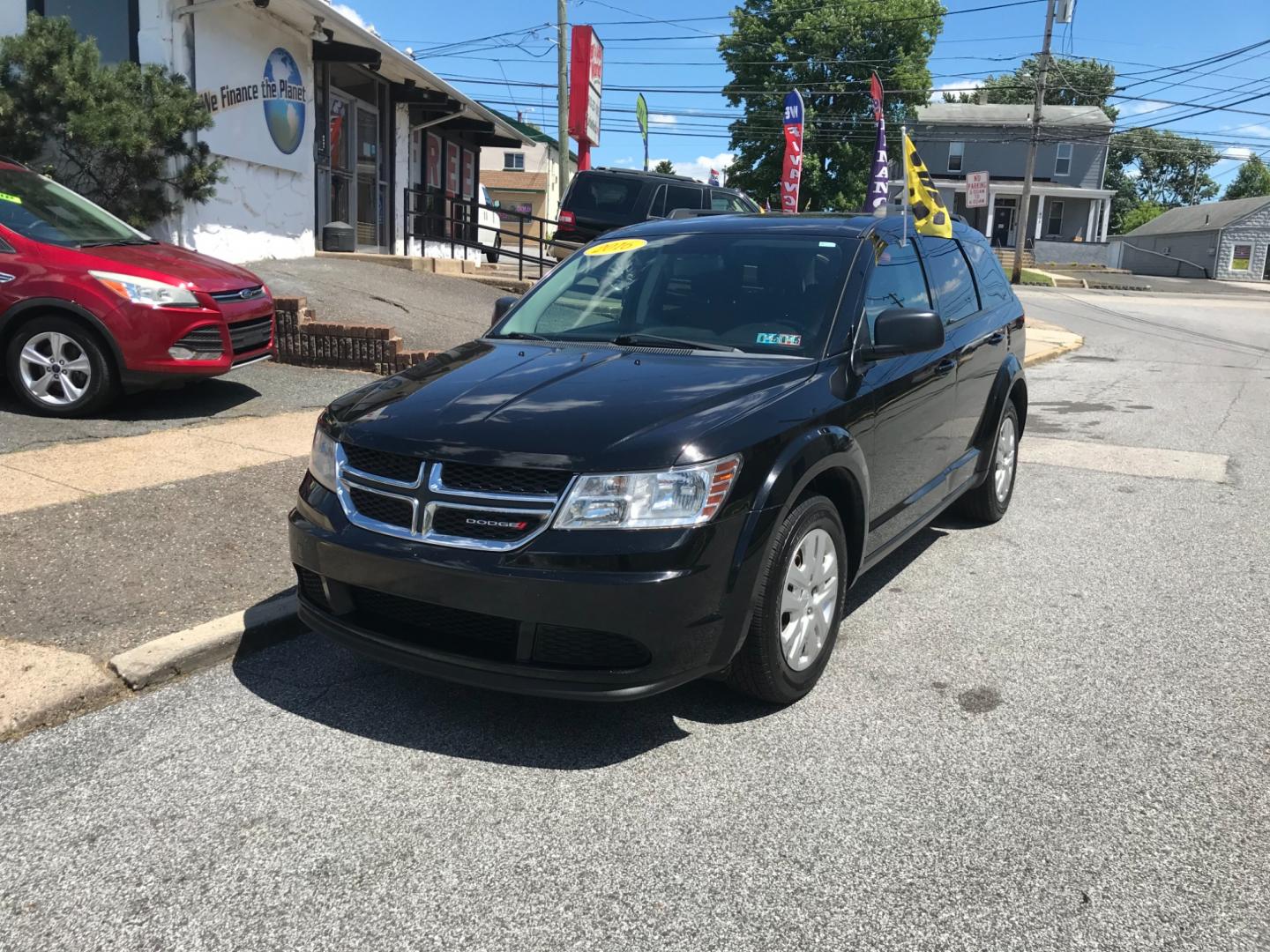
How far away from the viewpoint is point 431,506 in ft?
10.6

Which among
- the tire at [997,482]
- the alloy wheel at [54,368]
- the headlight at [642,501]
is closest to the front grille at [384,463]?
the headlight at [642,501]

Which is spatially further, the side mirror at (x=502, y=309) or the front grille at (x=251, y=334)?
the front grille at (x=251, y=334)

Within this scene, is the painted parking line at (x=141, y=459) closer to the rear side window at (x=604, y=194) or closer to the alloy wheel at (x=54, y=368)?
the alloy wheel at (x=54, y=368)

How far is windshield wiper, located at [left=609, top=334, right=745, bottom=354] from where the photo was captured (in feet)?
13.6

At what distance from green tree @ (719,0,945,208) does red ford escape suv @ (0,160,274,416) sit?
41.0 meters

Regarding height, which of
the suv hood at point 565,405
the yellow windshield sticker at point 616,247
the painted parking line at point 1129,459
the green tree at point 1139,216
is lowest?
the painted parking line at point 1129,459

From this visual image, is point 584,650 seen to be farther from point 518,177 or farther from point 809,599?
point 518,177

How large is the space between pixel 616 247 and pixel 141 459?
11.6ft

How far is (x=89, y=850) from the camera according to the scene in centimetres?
280

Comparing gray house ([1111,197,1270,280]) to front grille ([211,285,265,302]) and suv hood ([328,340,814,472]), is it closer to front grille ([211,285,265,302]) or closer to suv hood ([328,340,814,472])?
front grille ([211,285,265,302])

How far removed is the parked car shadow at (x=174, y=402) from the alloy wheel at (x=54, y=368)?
232mm

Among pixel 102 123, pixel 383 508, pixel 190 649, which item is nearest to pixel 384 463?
pixel 383 508

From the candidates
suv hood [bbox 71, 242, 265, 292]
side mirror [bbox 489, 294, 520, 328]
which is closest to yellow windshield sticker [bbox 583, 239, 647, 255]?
side mirror [bbox 489, 294, 520, 328]

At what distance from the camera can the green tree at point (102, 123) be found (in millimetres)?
10375
